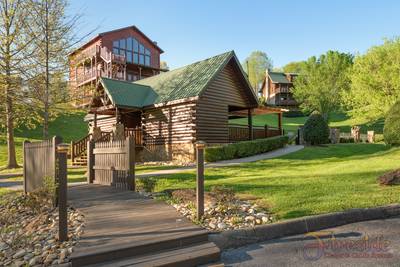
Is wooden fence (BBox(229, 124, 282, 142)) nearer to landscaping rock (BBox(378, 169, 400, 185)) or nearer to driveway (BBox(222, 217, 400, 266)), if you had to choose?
landscaping rock (BBox(378, 169, 400, 185))

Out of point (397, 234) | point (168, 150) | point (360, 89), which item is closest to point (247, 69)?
point (360, 89)

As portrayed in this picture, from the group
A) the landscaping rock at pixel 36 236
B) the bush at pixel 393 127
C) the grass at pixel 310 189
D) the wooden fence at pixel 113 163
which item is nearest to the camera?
the landscaping rock at pixel 36 236

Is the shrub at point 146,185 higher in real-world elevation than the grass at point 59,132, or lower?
lower

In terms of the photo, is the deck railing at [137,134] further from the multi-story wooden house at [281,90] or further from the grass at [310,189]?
the multi-story wooden house at [281,90]

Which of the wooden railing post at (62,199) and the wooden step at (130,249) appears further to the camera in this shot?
Answer: the wooden railing post at (62,199)

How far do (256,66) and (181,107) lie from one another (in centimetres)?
7193

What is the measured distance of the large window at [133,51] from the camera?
4519cm

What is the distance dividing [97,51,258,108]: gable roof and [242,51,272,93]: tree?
6431 cm

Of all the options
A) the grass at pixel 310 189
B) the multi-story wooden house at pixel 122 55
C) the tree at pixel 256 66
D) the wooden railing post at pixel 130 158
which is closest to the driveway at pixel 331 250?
the grass at pixel 310 189

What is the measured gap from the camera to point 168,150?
1991 cm

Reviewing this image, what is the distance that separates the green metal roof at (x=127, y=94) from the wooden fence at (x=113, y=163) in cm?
844

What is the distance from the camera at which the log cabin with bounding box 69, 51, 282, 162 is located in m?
18.7

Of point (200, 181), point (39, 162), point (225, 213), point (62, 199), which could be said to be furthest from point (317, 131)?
point (62, 199)

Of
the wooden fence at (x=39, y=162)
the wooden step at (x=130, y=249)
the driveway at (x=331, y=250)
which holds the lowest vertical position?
the driveway at (x=331, y=250)
